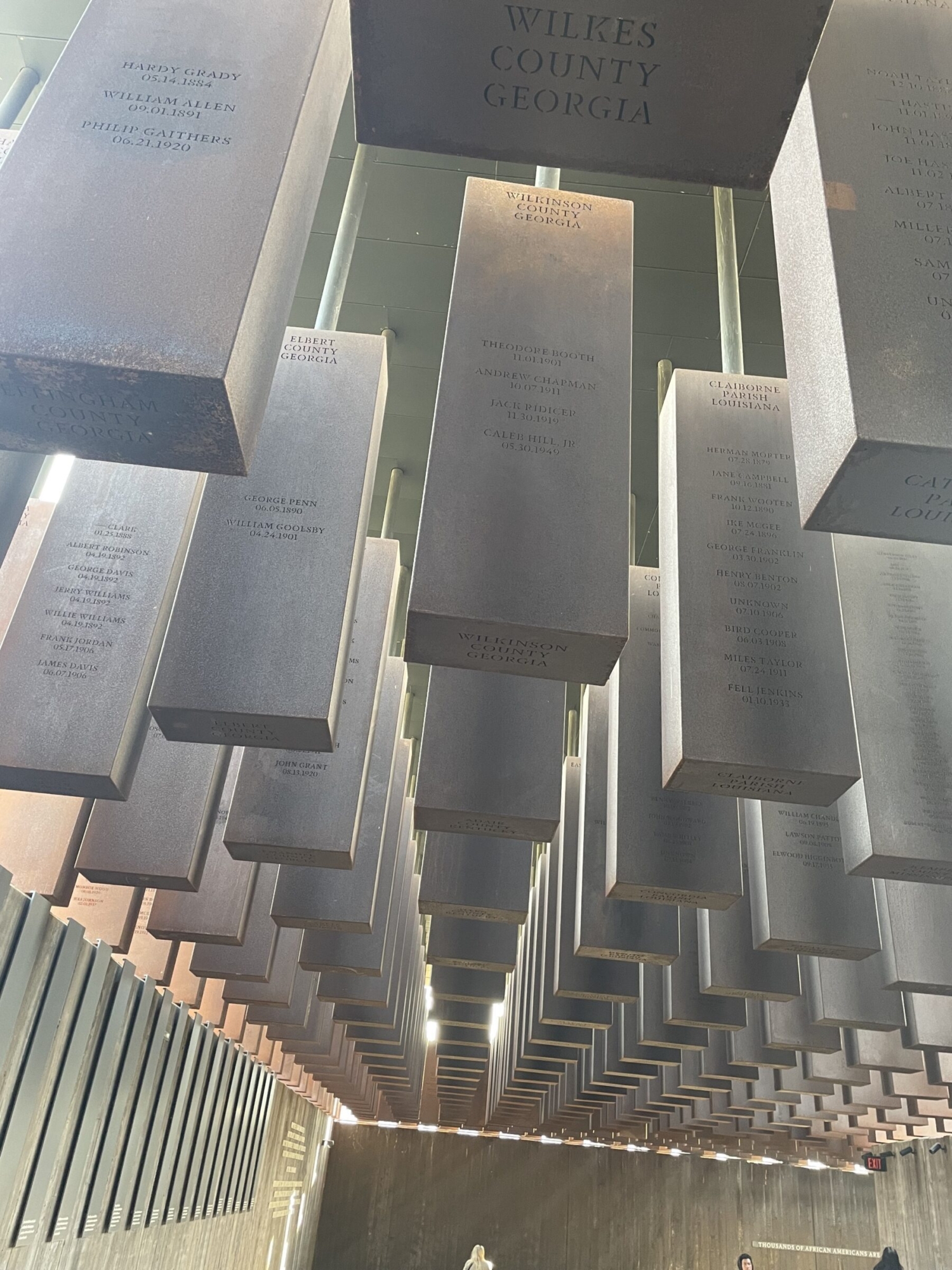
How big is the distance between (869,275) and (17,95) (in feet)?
14.9

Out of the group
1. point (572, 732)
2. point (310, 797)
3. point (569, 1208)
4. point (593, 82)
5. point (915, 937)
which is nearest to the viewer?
point (593, 82)

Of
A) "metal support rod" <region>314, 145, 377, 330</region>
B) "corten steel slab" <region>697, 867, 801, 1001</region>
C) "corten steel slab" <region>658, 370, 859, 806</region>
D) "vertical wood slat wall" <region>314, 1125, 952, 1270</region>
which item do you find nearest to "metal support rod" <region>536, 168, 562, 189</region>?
"metal support rod" <region>314, 145, 377, 330</region>

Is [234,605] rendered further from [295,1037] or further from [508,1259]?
[508,1259]

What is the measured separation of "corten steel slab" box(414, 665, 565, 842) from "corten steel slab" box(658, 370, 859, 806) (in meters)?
1.03

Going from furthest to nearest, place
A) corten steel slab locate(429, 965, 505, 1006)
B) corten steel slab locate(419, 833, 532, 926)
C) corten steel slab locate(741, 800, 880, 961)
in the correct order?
1. corten steel slab locate(429, 965, 505, 1006)
2. corten steel slab locate(419, 833, 532, 926)
3. corten steel slab locate(741, 800, 880, 961)

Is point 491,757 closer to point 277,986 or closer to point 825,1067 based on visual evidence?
point 277,986

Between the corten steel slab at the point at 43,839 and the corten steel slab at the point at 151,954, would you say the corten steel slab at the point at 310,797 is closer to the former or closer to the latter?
the corten steel slab at the point at 43,839

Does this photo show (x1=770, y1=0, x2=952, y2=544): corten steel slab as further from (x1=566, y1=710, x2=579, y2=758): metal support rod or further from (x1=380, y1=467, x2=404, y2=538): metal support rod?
(x1=566, y1=710, x2=579, y2=758): metal support rod

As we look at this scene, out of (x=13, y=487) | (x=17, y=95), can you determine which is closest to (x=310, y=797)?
(x=13, y=487)

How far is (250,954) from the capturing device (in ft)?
A: 23.4

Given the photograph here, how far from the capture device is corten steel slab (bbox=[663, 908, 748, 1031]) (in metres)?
6.96

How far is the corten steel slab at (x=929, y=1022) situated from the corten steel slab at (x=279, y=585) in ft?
17.8

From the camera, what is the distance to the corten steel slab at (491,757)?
160 inches

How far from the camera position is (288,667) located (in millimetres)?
2922
